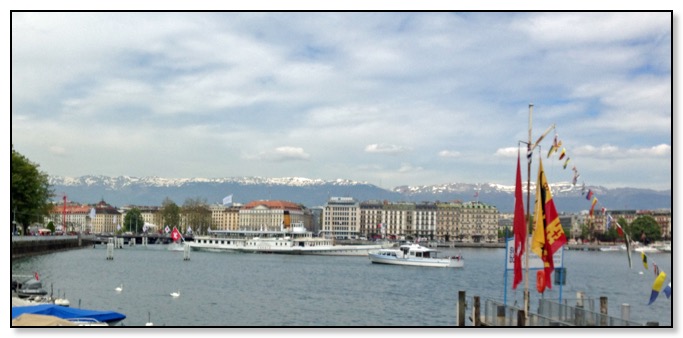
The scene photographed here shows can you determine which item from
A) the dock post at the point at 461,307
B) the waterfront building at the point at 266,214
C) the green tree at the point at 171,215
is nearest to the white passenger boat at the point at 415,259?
the dock post at the point at 461,307

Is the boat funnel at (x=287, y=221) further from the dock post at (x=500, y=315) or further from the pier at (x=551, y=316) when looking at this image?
the dock post at (x=500, y=315)

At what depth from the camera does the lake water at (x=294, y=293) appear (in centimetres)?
3058

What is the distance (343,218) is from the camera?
189750 millimetres

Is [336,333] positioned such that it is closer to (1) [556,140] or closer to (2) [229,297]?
(1) [556,140]

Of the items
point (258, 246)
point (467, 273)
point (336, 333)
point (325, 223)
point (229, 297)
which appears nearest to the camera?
point (336, 333)

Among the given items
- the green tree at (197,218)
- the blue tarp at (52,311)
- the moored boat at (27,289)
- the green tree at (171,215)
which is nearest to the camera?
the blue tarp at (52,311)

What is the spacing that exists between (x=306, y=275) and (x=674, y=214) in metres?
41.0

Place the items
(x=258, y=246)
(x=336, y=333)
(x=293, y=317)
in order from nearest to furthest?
(x=336, y=333), (x=293, y=317), (x=258, y=246)

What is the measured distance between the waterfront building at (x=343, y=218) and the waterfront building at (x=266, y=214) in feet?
25.7

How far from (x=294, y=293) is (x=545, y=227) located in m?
25.0

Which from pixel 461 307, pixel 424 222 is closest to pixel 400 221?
pixel 424 222

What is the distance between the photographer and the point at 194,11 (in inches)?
650

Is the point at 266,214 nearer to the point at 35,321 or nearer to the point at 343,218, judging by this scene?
the point at 343,218

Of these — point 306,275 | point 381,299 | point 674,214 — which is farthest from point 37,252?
point 674,214
